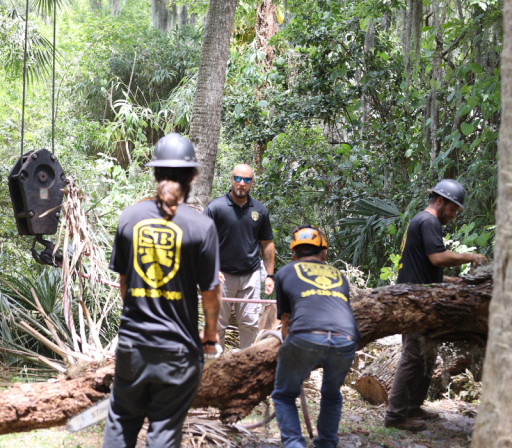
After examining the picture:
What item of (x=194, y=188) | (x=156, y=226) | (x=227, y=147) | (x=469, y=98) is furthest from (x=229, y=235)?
(x=227, y=147)

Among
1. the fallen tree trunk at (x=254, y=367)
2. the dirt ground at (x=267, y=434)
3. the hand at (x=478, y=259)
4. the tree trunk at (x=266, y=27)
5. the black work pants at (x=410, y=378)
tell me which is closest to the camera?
the fallen tree trunk at (x=254, y=367)

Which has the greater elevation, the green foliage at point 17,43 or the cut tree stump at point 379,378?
the green foliage at point 17,43

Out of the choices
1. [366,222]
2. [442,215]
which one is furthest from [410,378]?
[366,222]

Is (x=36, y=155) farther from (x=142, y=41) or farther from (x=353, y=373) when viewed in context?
(x=142, y=41)

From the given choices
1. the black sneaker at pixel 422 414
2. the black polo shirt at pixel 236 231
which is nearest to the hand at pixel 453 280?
the black sneaker at pixel 422 414

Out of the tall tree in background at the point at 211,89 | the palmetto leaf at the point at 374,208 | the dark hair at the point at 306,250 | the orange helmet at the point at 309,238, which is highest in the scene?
the tall tree in background at the point at 211,89

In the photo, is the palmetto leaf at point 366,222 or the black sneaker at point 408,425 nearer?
the black sneaker at point 408,425

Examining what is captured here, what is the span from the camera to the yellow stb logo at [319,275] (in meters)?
4.03

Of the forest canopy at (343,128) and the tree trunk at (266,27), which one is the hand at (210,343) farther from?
the tree trunk at (266,27)

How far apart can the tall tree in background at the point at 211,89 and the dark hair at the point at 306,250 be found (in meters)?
3.70

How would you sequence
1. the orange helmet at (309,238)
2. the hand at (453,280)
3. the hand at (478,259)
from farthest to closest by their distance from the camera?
the hand at (453,280)
the hand at (478,259)
the orange helmet at (309,238)

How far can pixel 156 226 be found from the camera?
3051mm

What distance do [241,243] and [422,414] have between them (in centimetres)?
238

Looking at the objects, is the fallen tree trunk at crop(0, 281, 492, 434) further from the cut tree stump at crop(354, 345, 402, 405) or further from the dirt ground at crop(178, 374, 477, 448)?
the cut tree stump at crop(354, 345, 402, 405)
